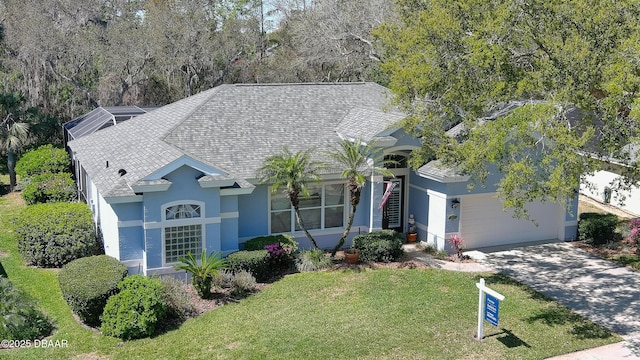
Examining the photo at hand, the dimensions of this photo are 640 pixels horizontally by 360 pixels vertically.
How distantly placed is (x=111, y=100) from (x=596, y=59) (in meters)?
30.6

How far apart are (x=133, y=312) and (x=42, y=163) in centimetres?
1558

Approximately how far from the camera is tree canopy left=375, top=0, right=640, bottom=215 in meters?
14.6

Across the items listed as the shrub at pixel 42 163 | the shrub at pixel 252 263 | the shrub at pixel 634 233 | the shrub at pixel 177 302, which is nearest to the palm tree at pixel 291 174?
the shrub at pixel 252 263

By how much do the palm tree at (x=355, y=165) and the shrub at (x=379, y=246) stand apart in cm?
56

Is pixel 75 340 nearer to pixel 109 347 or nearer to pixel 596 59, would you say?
pixel 109 347

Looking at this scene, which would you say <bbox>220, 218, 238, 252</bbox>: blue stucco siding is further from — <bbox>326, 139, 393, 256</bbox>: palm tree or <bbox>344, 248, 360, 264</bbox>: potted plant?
<bbox>344, 248, 360, 264</bbox>: potted plant

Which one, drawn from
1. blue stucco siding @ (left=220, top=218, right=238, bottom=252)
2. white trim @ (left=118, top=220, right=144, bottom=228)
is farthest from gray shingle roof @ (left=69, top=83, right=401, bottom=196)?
blue stucco siding @ (left=220, top=218, right=238, bottom=252)

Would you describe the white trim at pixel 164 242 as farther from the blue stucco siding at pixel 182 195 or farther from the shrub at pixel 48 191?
the shrub at pixel 48 191

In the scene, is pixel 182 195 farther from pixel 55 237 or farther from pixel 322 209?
pixel 322 209

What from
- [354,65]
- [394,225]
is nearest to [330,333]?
[394,225]

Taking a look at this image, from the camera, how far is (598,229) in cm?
2208

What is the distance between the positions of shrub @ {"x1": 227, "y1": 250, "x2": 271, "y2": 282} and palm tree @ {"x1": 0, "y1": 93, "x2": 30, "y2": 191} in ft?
50.9

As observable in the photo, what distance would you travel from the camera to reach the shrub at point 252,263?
58.1 ft

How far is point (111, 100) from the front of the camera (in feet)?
126
